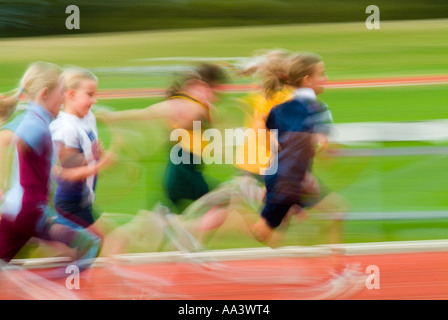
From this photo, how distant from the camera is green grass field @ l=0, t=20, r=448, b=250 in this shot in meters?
6.04

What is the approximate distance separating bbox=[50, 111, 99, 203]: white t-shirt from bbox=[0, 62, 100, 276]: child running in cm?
17

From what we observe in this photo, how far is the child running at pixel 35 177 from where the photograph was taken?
3385 millimetres

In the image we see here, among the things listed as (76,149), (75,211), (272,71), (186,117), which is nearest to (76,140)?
(76,149)

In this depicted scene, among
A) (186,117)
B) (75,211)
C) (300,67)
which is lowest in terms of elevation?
(75,211)

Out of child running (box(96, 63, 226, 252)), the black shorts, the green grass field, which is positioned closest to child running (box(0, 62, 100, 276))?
the black shorts

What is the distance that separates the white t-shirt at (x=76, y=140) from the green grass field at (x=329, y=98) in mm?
567

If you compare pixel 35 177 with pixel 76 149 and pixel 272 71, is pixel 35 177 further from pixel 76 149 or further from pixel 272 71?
pixel 272 71

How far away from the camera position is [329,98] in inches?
558

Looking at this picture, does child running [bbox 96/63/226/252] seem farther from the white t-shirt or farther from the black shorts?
the black shorts

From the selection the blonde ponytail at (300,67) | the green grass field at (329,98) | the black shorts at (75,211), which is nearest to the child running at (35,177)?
the black shorts at (75,211)

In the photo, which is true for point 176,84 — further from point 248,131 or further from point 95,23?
point 95,23

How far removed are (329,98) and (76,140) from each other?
10793 mm
